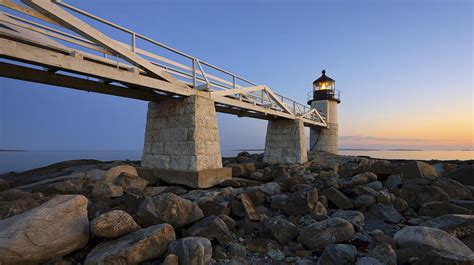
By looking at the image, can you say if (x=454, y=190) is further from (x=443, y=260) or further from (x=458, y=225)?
(x=443, y=260)

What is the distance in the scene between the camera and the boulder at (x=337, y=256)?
2.99 metres

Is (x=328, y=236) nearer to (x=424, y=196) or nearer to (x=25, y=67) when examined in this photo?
(x=424, y=196)

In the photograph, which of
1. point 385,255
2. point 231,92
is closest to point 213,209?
point 385,255

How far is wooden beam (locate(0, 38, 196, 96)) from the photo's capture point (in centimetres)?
474

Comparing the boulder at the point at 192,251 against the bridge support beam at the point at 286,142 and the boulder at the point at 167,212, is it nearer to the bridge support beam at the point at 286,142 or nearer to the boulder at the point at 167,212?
the boulder at the point at 167,212

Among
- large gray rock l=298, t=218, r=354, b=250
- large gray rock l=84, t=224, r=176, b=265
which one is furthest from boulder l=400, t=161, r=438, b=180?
large gray rock l=84, t=224, r=176, b=265

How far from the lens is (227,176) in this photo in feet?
28.3

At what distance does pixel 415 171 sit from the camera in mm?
6977

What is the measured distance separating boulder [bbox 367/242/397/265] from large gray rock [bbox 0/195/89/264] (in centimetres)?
399

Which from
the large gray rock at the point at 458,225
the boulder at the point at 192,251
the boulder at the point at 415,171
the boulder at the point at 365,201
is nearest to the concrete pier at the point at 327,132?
the boulder at the point at 415,171

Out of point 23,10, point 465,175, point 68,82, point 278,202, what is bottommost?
point 278,202

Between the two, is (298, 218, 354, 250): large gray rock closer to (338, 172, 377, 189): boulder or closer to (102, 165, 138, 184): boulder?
(338, 172, 377, 189): boulder

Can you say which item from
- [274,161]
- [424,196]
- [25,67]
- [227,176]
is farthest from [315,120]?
[25,67]

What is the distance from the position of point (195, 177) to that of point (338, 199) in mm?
4236
